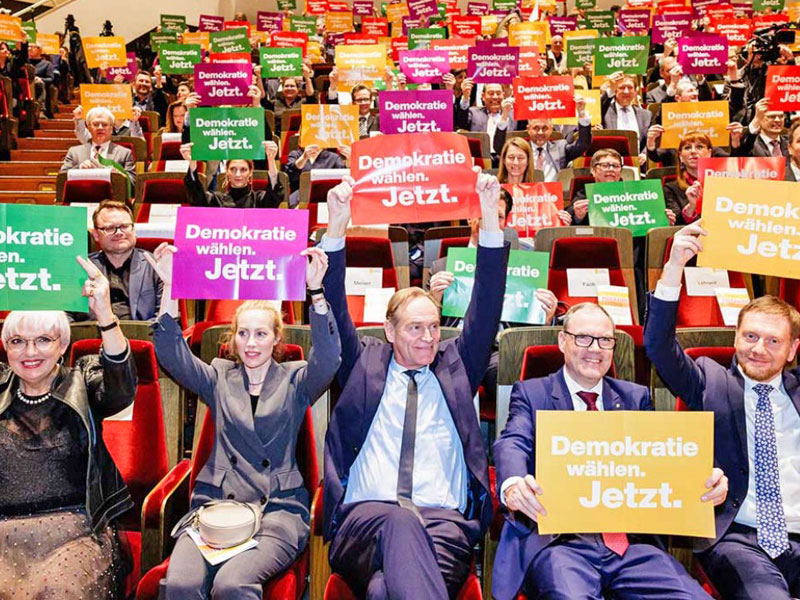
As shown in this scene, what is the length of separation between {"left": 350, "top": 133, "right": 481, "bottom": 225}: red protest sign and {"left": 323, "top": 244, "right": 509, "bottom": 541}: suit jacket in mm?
346

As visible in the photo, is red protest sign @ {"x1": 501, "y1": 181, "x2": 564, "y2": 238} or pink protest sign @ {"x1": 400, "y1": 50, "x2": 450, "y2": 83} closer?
red protest sign @ {"x1": 501, "y1": 181, "x2": 564, "y2": 238}

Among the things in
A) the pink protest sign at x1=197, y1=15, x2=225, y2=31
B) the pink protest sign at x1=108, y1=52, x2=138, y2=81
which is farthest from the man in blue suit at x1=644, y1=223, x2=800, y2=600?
the pink protest sign at x1=197, y1=15, x2=225, y2=31

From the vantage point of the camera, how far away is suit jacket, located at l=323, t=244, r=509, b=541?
240 cm

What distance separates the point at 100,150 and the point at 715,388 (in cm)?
472

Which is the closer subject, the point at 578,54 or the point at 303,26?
the point at 578,54

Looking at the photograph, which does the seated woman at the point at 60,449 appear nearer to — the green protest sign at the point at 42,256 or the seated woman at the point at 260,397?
the green protest sign at the point at 42,256

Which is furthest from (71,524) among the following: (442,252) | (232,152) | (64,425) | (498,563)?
(232,152)

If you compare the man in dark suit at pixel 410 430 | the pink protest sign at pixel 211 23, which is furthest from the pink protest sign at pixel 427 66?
the pink protest sign at pixel 211 23

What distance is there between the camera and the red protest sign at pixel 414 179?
113 inches

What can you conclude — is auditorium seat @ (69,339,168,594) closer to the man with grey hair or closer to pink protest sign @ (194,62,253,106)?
the man with grey hair

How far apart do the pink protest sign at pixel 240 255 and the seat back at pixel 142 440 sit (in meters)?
0.24

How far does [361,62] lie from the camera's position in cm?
750

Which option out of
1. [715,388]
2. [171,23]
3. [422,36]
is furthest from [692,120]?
[171,23]

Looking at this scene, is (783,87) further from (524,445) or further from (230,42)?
(230,42)
